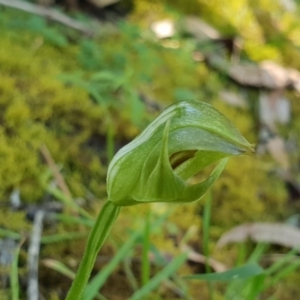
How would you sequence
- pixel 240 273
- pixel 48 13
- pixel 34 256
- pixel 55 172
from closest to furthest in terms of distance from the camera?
pixel 240 273 < pixel 34 256 < pixel 55 172 < pixel 48 13

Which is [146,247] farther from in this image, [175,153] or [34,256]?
[175,153]

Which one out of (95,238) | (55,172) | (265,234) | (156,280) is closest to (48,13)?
(55,172)

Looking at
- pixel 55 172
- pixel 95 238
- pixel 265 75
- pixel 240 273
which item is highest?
pixel 95 238

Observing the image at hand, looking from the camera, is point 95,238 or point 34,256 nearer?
point 95,238

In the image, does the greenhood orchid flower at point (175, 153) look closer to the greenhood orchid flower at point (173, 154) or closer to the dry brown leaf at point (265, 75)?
the greenhood orchid flower at point (173, 154)

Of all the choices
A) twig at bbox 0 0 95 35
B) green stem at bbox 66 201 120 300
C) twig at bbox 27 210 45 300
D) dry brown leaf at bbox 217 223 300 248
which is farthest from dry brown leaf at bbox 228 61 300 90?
green stem at bbox 66 201 120 300

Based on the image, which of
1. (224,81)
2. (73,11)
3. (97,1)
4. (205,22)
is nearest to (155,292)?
(224,81)

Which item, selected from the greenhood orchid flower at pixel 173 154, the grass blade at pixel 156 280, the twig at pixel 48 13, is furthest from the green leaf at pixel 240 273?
the twig at pixel 48 13
